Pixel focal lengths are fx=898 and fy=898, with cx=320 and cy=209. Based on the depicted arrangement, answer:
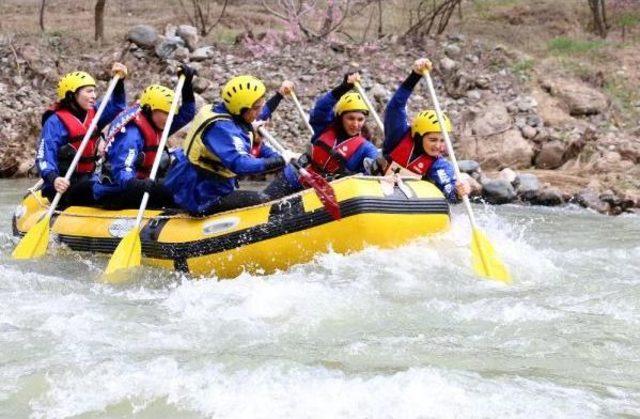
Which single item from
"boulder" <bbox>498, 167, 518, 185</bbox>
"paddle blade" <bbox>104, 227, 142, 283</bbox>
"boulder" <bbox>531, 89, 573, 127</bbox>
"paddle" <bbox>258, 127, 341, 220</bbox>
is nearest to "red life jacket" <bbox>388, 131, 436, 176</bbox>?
"paddle" <bbox>258, 127, 341, 220</bbox>

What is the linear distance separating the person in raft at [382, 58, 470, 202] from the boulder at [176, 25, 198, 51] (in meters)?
10.4

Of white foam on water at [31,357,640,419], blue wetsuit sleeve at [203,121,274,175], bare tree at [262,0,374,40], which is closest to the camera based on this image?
white foam on water at [31,357,640,419]

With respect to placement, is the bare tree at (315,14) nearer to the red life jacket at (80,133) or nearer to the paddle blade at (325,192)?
the red life jacket at (80,133)

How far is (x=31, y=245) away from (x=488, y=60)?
11671mm

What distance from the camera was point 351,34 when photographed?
65.4ft

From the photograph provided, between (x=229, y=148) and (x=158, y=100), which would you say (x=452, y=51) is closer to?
(x=158, y=100)

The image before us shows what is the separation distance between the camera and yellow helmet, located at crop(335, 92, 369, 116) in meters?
7.96

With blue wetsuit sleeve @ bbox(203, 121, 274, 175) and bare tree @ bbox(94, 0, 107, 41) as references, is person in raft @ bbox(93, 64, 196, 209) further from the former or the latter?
bare tree @ bbox(94, 0, 107, 41)

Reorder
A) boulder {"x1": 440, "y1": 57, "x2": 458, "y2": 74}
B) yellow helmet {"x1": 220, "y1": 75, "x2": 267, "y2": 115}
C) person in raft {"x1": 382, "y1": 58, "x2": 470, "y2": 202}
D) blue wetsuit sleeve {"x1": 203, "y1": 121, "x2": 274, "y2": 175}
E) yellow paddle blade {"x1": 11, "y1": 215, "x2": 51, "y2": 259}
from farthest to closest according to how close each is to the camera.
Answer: boulder {"x1": 440, "y1": 57, "x2": 458, "y2": 74} < yellow paddle blade {"x1": 11, "y1": 215, "x2": 51, "y2": 259} < person in raft {"x1": 382, "y1": 58, "x2": 470, "y2": 202} < yellow helmet {"x1": 220, "y1": 75, "x2": 267, "y2": 115} < blue wetsuit sleeve {"x1": 203, "y1": 121, "x2": 274, "y2": 175}

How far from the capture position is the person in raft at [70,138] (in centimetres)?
838

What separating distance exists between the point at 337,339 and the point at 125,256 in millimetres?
2524

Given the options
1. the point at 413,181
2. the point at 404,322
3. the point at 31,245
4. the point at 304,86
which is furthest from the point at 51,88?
the point at 404,322

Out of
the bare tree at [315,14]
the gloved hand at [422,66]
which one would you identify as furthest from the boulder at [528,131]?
the gloved hand at [422,66]

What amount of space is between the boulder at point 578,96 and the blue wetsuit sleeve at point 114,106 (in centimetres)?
916
